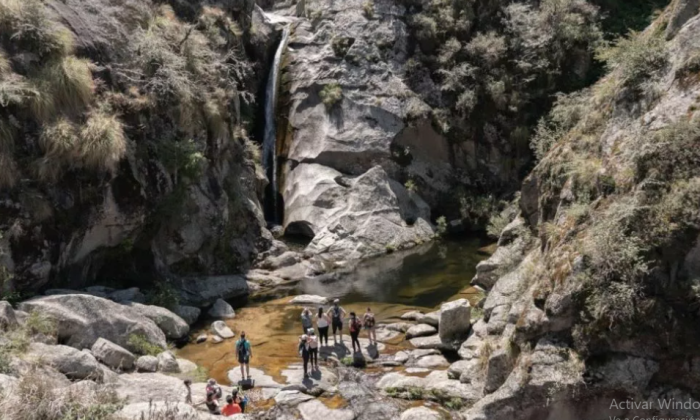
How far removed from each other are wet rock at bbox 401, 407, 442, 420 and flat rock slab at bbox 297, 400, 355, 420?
3.78 ft

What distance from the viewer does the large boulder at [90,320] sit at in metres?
12.8

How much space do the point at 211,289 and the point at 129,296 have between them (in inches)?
148


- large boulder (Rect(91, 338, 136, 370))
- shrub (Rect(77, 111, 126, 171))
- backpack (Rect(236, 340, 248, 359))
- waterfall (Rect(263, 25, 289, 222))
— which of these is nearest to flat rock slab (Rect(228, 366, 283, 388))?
backpack (Rect(236, 340, 248, 359))

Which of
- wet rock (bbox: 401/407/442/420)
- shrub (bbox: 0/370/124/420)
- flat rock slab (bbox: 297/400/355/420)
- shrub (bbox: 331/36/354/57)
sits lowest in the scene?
flat rock slab (bbox: 297/400/355/420)

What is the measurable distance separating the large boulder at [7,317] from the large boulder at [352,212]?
13.6 metres

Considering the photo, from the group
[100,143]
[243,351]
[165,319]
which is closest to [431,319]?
[243,351]

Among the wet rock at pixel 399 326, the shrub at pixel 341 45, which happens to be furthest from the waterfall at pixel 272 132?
the wet rock at pixel 399 326

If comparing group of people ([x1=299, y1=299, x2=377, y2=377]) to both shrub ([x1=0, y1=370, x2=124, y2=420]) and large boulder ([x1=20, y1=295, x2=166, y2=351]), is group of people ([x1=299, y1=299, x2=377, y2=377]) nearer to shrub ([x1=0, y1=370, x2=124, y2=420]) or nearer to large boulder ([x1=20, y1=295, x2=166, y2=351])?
large boulder ([x1=20, y1=295, x2=166, y2=351])

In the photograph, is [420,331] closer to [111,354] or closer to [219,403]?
[219,403]

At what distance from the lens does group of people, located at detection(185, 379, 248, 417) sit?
1112 centimetres

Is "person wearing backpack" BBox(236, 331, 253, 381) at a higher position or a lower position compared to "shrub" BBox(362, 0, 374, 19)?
lower

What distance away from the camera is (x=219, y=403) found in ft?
38.5

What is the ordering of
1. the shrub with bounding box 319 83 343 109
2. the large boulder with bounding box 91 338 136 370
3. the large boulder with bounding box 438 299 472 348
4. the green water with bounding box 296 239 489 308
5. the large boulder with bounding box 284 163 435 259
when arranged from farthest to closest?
the shrub with bounding box 319 83 343 109
the large boulder with bounding box 284 163 435 259
the green water with bounding box 296 239 489 308
the large boulder with bounding box 438 299 472 348
the large boulder with bounding box 91 338 136 370

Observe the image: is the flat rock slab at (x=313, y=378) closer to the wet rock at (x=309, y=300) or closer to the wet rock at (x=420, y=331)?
the wet rock at (x=420, y=331)
